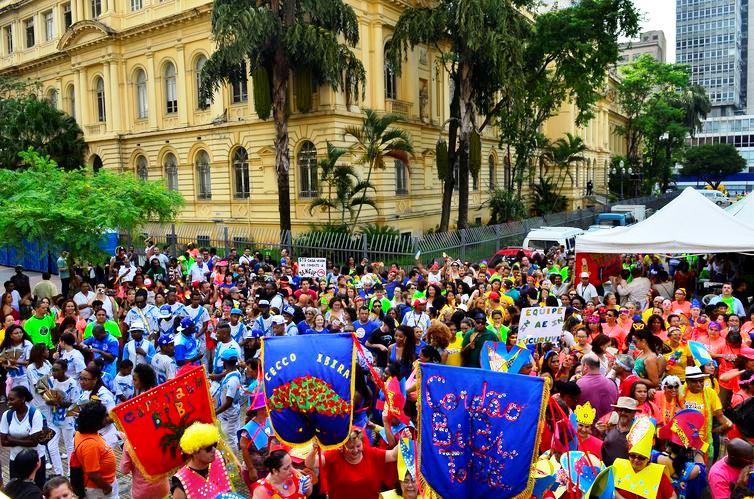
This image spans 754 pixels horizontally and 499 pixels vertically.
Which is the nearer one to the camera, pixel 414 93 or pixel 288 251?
pixel 288 251

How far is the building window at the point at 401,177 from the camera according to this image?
28969mm

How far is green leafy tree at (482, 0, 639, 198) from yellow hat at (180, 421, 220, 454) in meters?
22.0

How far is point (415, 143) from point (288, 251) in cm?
1208

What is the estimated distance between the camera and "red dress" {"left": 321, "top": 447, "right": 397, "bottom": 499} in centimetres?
502

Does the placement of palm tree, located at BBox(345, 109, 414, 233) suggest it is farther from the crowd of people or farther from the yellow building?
the crowd of people

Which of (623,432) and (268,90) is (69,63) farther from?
(623,432)

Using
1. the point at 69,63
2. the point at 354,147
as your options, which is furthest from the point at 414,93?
the point at 69,63

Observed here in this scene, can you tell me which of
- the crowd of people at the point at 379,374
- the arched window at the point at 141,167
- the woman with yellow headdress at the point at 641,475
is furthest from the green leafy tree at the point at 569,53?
the woman with yellow headdress at the point at 641,475

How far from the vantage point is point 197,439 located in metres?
4.61

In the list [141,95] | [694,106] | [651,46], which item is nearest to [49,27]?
[141,95]

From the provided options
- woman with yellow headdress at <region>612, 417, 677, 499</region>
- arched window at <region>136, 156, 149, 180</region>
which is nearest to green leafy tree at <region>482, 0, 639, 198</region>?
arched window at <region>136, 156, 149, 180</region>

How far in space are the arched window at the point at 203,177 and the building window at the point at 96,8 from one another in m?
9.86

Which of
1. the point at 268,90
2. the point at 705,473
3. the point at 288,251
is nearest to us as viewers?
the point at 705,473

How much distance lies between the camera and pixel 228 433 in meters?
7.30
